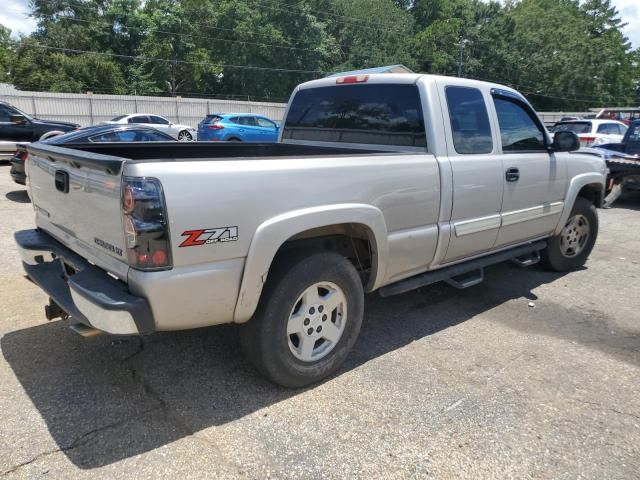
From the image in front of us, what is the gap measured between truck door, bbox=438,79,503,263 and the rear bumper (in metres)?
2.41

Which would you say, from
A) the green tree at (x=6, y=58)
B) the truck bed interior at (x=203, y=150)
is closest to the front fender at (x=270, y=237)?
the truck bed interior at (x=203, y=150)

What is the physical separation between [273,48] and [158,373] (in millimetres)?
47283

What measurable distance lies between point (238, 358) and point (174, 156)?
2026 mm

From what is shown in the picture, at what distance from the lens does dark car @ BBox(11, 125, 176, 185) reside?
8906 mm

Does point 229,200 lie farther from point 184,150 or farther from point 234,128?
point 234,128

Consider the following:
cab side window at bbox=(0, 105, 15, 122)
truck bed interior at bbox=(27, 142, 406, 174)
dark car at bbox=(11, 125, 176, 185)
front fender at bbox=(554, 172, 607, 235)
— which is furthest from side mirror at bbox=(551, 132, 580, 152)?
cab side window at bbox=(0, 105, 15, 122)

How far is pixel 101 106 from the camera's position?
2902 cm

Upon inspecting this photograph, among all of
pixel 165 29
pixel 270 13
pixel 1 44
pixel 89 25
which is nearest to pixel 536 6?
pixel 270 13

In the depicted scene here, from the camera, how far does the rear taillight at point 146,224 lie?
235 cm

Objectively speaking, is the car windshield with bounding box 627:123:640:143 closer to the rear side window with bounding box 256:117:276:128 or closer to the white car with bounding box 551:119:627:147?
the white car with bounding box 551:119:627:147

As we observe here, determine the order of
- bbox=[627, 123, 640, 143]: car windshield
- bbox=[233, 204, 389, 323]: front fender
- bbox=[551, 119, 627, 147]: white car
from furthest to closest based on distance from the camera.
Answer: bbox=[551, 119, 627, 147]: white car < bbox=[627, 123, 640, 143]: car windshield < bbox=[233, 204, 389, 323]: front fender

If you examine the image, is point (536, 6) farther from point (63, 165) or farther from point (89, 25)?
point (63, 165)

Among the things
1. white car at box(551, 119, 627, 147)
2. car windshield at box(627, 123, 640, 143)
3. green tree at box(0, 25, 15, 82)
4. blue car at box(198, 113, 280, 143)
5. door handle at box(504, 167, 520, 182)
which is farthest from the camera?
green tree at box(0, 25, 15, 82)

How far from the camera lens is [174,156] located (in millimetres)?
4566
